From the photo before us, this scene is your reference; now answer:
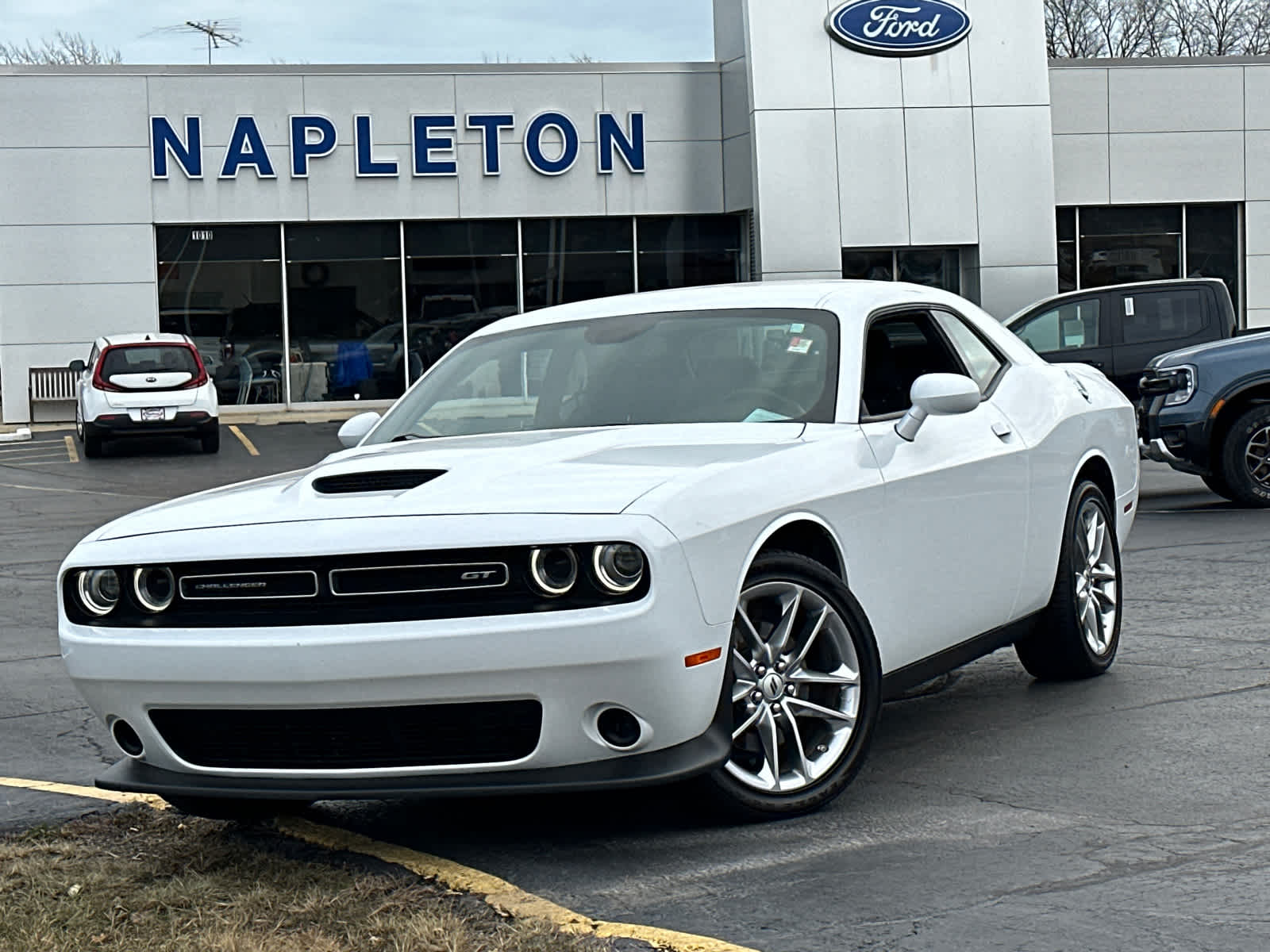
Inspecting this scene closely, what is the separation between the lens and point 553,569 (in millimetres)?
4352

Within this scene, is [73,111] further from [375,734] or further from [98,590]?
[375,734]

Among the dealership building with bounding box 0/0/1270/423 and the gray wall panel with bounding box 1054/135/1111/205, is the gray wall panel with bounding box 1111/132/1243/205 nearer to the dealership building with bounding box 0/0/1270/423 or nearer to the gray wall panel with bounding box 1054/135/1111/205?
the gray wall panel with bounding box 1054/135/1111/205

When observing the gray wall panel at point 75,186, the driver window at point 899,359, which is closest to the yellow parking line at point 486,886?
the driver window at point 899,359

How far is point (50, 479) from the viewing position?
21.2 metres

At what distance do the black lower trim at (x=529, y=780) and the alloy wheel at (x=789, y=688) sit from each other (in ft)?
0.83

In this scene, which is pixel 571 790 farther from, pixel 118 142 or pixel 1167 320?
pixel 118 142

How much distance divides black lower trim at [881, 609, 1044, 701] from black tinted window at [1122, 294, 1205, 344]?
1189 centimetres

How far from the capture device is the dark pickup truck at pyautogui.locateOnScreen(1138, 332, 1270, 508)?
44.8 ft

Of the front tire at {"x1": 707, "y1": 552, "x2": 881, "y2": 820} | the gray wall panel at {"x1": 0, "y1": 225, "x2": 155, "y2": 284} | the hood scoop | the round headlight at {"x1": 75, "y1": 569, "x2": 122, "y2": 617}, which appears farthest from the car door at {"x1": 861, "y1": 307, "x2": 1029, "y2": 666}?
the gray wall panel at {"x1": 0, "y1": 225, "x2": 155, "y2": 284}

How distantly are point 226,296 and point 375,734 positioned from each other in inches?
1033

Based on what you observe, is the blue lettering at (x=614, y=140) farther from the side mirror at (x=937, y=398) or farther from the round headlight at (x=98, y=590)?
the round headlight at (x=98, y=590)

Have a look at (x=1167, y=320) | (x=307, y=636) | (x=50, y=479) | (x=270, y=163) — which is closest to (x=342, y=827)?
(x=307, y=636)

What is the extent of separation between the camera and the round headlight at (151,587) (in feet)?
15.3

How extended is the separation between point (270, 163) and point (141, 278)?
2850 mm
